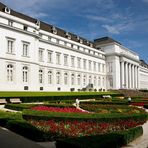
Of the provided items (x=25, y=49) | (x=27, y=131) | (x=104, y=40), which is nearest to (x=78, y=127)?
(x=27, y=131)

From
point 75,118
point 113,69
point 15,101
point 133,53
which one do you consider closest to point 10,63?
point 15,101

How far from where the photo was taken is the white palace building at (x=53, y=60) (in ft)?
131

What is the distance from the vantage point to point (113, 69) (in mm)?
75188

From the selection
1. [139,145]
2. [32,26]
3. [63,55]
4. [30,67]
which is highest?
[32,26]

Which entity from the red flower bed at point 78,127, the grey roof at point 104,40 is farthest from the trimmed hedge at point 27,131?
the grey roof at point 104,40

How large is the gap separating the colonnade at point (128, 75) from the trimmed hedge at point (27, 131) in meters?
67.2

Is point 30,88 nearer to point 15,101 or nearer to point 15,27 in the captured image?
point 15,27

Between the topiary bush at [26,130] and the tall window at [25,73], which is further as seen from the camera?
the tall window at [25,73]

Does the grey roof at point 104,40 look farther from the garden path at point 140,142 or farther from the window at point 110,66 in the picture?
the garden path at point 140,142

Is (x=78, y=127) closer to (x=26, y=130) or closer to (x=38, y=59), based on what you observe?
(x=26, y=130)

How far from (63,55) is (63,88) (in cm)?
754

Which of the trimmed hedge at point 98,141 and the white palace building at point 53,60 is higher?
the white palace building at point 53,60

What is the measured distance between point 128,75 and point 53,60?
37.8 metres

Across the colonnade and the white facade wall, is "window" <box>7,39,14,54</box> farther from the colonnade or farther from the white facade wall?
the colonnade
